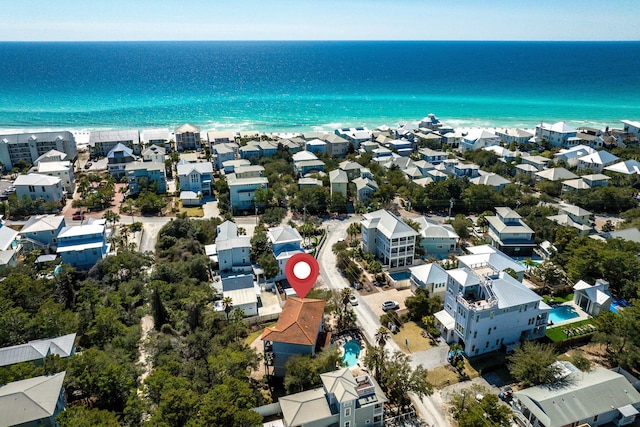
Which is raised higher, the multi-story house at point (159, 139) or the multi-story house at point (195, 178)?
the multi-story house at point (159, 139)

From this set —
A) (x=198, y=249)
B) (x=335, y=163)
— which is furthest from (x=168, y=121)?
(x=198, y=249)

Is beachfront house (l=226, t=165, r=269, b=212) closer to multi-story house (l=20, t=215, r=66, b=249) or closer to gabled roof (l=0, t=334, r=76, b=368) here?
multi-story house (l=20, t=215, r=66, b=249)

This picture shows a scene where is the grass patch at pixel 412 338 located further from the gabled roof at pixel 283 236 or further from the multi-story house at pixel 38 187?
the multi-story house at pixel 38 187

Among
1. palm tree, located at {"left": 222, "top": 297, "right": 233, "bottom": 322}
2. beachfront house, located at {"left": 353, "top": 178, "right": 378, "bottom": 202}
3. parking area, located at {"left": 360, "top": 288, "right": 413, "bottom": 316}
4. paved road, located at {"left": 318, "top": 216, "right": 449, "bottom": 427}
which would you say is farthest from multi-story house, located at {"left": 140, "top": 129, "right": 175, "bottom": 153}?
parking area, located at {"left": 360, "top": 288, "right": 413, "bottom": 316}

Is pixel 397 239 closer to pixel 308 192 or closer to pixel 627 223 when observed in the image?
pixel 308 192

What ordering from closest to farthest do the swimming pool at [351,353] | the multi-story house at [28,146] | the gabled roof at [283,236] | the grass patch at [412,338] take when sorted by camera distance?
the swimming pool at [351,353], the grass patch at [412,338], the gabled roof at [283,236], the multi-story house at [28,146]

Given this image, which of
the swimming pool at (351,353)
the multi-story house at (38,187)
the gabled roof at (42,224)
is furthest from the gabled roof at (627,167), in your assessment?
the multi-story house at (38,187)

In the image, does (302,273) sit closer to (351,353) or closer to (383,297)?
(351,353)
